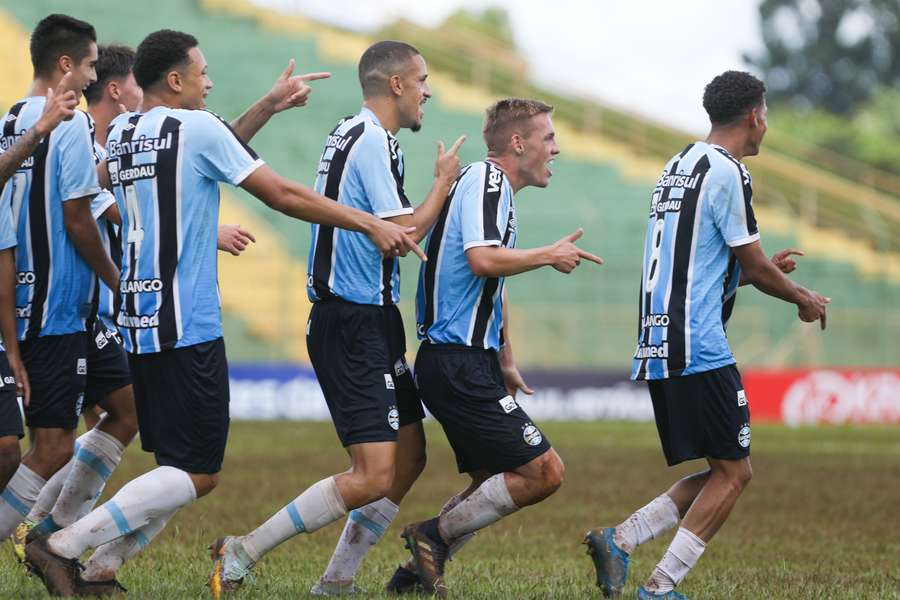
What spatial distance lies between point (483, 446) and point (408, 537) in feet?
1.99

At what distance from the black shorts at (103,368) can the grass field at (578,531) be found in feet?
3.21

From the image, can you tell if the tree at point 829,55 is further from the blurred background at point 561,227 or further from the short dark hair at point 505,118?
the short dark hair at point 505,118

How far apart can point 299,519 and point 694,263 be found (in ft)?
7.47

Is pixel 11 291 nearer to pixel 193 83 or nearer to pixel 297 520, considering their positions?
pixel 193 83

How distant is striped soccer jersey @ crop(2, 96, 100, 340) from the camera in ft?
23.5

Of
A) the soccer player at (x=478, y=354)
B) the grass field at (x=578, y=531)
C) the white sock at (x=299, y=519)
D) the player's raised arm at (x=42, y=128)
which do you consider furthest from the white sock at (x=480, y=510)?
the player's raised arm at (x=42, y=128)

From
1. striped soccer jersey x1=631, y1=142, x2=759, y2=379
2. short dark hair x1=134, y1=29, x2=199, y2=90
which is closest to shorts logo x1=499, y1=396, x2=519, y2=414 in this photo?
striped soccer jersey x1=631, y1=142, x2=759, y2=379

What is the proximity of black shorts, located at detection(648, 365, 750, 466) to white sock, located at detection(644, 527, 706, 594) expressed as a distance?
1.39 ft

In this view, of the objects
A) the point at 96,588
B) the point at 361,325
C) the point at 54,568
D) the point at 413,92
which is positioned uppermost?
the point at 413,92

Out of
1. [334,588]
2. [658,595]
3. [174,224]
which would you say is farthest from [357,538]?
[174,224]

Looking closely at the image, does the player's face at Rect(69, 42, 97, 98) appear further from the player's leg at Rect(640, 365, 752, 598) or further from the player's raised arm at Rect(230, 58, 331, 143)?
the player's leg at Rect(640, 365, 752, 598)

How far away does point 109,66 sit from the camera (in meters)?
8.30

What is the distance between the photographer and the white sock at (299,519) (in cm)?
683

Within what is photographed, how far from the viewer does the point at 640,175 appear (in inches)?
1499
